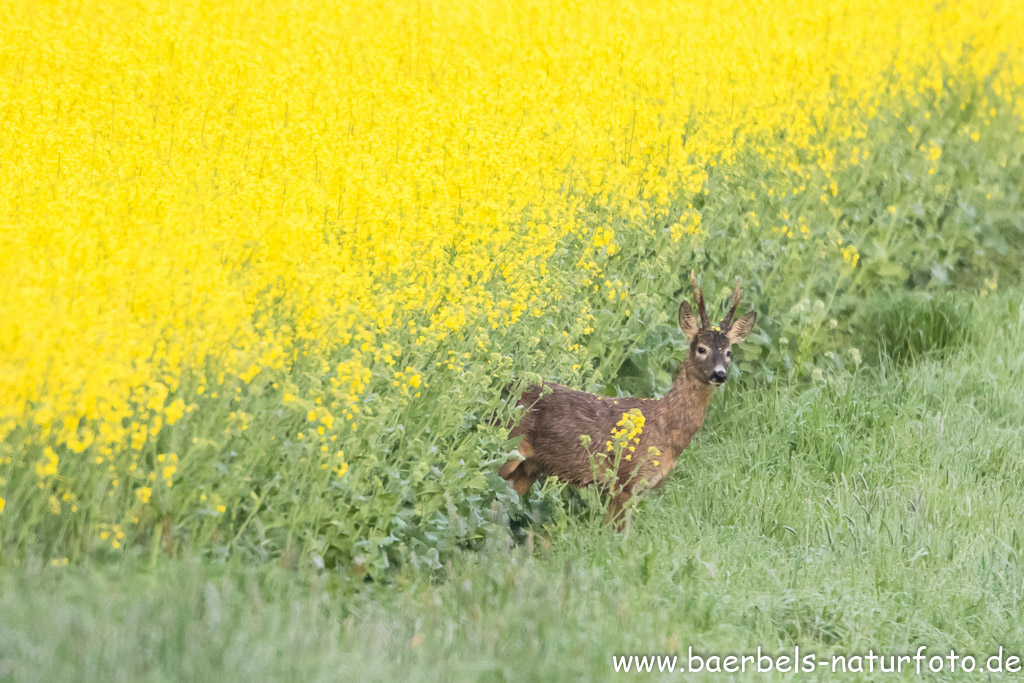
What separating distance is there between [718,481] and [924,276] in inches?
Answer: 135

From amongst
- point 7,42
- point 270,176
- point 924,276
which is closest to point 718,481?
point 270,176

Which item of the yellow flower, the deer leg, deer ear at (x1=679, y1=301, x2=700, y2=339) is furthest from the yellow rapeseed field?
the deer leg

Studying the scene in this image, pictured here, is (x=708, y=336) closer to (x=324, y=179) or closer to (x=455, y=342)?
(x=455, y=342)

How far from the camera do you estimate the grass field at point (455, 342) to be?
3.89 meters

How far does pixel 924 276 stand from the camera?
344 inches

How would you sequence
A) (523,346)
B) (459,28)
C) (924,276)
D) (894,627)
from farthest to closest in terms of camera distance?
(459,28), (924,276), (523,346), (894,627)

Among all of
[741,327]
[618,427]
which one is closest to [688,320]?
[741,327]

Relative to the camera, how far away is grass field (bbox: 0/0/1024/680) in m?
3.89

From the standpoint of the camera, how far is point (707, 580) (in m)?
4.82

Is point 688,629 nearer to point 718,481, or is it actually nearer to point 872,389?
point 718,481

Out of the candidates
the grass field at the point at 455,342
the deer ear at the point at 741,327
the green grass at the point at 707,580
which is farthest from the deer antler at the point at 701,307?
the green grass at the point at 707,580

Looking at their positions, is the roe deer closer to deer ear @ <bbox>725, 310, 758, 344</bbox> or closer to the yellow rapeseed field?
deer ear @ <bbox>725, 310, 758, 344</bbox>

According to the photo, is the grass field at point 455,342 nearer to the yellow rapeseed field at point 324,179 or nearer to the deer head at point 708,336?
the yellow rapeseed field at point 324,179

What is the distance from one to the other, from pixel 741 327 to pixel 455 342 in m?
1.70
